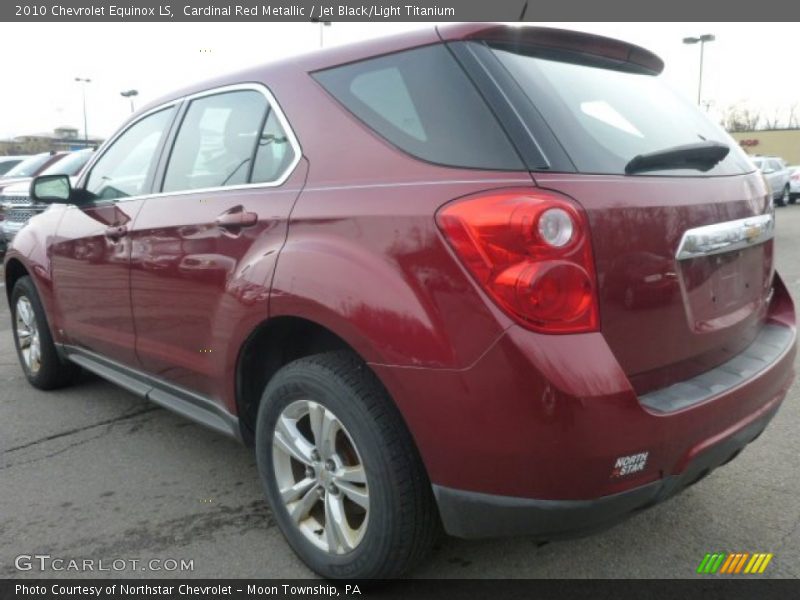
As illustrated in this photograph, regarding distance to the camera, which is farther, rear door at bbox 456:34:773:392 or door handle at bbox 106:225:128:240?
door handle at bbox 106:225:128:240

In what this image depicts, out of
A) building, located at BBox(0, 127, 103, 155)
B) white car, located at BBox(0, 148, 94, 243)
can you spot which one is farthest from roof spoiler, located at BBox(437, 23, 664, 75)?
building, located at BBox(0, 127, 103, 155)

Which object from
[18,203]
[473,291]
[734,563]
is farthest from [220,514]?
[18,203]

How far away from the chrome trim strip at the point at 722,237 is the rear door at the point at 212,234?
49.8 inches

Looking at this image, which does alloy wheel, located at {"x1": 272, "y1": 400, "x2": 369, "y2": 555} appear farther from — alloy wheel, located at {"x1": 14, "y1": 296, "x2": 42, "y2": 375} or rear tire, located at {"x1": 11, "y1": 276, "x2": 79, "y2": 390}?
alloy wheel, located at {"x1": 14, "y1": 296, "x2": 42, "y2": 375}

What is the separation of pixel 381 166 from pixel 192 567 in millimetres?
1590

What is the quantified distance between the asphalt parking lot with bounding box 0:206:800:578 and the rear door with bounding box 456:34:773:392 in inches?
31.1

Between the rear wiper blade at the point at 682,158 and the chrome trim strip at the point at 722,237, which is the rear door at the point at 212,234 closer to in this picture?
the rear wiper blade at the point at 682,158

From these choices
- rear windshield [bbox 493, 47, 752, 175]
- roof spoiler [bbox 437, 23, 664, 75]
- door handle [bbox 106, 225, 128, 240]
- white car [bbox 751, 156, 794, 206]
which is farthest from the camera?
white car [bbox 751, 156, 794, 206]

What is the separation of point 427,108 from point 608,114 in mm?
594

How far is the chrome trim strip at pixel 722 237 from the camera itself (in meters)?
2.05

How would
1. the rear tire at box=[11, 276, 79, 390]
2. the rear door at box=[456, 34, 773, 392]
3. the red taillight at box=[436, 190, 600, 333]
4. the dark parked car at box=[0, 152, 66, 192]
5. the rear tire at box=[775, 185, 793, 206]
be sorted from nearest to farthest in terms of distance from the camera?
the red taillight at box=[436, 190, 600, 333], the rear door at box=[456, 34, 773, 392], the rear tire at box=[11, 276, 79, 390], the dark parked car at box=[0, 152, 66, 192], the rear tire at box=[775, 185, 793, 206]

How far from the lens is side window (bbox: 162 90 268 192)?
275 centimetres

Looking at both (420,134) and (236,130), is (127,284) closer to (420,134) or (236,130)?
(236,130)

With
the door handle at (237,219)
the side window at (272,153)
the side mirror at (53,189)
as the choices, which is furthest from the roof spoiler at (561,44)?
the side mirror at (53,189)
